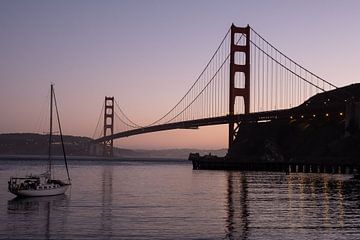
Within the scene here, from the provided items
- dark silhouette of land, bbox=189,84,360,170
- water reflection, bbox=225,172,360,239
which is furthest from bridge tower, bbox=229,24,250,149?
water reflection, bbox=225,172,360,239

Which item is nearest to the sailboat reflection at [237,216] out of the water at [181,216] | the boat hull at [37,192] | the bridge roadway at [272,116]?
the water at [181,216]

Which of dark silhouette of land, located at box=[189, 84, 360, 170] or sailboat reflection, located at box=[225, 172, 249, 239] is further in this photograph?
dark silhouette of land, located at box=[189, 84, 360, 170]

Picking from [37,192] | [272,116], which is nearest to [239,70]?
[272,116]

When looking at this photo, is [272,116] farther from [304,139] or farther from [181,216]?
[181,216]

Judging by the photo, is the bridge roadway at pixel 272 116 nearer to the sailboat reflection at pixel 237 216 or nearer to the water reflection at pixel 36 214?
the sailboat reflection at pixel 237 216

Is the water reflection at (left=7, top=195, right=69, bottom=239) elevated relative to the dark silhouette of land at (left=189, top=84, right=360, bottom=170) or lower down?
lower down

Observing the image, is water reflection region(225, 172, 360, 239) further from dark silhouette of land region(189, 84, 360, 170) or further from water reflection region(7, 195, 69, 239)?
dark silhouette of land region(189, 84, 360, 170)

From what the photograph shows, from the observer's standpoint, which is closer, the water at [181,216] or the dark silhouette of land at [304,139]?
the water at [181,216]

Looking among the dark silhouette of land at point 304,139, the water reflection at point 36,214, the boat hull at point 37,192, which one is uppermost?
the dark silhouette of land at point 304,139

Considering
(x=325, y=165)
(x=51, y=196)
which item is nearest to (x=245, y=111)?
(x=325, y=165)
